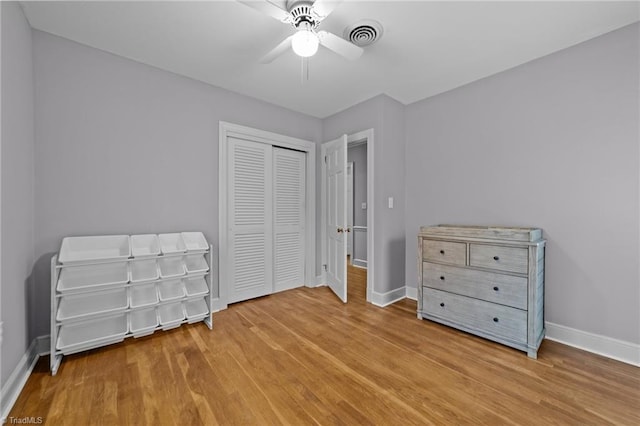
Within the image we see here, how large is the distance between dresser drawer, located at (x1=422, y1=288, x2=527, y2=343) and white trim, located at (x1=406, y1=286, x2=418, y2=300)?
636mm

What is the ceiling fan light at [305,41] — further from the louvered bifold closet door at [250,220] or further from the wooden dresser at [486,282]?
the wooden dresser at [486,282]

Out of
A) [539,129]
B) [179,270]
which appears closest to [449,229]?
[539,129]

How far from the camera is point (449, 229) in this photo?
2.47 meters

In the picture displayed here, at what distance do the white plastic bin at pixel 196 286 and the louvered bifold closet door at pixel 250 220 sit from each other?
552mm

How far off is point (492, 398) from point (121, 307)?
2651mm

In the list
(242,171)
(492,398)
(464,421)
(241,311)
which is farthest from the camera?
(242,171)

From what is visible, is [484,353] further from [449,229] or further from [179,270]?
[179,270]

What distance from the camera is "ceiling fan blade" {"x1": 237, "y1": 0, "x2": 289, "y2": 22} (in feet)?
4.82

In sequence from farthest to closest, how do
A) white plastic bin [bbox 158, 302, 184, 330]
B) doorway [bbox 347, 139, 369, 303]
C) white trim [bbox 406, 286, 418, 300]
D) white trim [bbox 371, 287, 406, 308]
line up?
1. doorway [bbox 347, 139, 369, 303]
2. white trim [bbox 406, 286, 418, 300]
3. white trim [bbox 371, 287, 406, 308]
4. white plastic bin [bbox 158, 302, 184, 330]

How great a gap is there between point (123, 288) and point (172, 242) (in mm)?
552

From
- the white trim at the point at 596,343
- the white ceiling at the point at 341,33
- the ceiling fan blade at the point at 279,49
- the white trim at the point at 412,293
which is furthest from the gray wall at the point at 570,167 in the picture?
the ceiling fan blade at the point at 279,49

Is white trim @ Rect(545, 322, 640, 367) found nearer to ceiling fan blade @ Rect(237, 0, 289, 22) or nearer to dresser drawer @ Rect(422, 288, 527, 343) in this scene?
dresser drawer @ Rect(422, 288, 527, 343)

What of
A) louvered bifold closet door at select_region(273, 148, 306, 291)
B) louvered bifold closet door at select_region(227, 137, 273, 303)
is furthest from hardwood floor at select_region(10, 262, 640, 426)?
louvered bifold closet door at select_region(273, 148, 306, 291)

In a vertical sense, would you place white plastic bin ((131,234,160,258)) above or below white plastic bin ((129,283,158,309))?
above
